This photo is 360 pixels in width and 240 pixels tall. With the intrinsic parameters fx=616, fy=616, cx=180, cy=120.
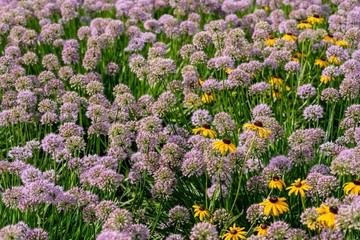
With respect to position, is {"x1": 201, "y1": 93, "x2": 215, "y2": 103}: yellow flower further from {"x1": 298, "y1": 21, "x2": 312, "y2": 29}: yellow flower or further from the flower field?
{"x1": 298, "y1": 21, "x2": 312, "y2": 29}: yellow flower

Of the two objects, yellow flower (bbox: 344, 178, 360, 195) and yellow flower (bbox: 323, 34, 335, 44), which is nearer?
yellow flower (bbox: 344, 178, 360, 195)

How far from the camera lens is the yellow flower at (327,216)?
326cm

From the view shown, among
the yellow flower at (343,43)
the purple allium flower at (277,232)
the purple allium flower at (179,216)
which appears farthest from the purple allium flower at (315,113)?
the yellow flower at (343,43)

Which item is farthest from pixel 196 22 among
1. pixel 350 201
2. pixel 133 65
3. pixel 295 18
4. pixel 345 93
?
pixel 350 201

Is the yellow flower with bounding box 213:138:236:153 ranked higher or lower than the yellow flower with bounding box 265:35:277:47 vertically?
lower

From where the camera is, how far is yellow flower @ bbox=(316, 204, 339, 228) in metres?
3.26

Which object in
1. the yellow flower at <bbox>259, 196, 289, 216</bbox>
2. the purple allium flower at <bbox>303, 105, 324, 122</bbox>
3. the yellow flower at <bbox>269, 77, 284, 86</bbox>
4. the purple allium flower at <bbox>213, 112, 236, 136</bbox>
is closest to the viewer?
the yellow flower at <bbox>259, 196, 289, 216</bbox>

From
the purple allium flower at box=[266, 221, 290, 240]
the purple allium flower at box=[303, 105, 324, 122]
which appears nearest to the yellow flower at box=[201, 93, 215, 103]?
the purple allium flower at box=[303, 105, 324, 122]

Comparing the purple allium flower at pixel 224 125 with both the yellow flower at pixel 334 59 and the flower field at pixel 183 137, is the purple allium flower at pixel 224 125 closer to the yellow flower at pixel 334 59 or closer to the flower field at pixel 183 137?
the flower field at pixel 183 137

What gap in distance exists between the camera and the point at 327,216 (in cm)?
330

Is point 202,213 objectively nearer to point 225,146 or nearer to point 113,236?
point 225,146

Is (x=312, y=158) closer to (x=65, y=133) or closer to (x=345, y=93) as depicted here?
(x=345, y=93)

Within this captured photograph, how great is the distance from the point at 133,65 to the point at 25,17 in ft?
7.98

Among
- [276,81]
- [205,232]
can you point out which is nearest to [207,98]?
[276,81]
